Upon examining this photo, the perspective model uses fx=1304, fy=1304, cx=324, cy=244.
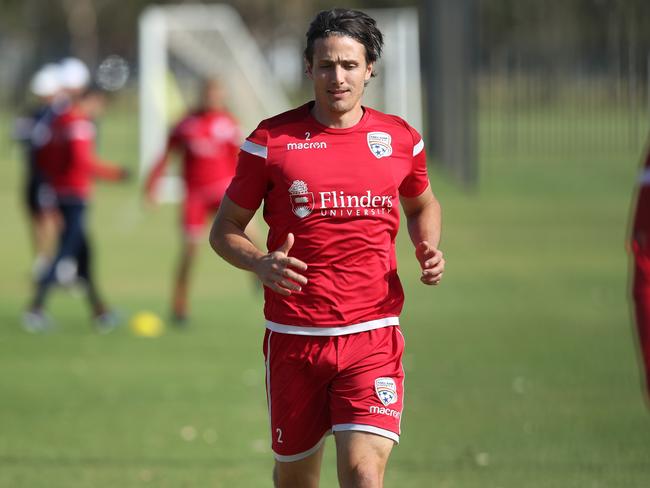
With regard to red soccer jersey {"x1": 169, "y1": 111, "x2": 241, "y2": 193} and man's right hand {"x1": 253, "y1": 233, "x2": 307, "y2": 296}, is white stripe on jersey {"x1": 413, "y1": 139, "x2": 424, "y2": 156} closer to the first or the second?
→ man's right hand {"x1": 253, "y1": 233, "x2": 307, "y2": 296}

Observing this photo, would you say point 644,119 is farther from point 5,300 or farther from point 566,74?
point 5,300

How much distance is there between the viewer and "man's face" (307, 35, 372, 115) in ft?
17.4

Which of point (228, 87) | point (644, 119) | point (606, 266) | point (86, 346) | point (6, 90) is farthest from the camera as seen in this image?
point (6, 90)

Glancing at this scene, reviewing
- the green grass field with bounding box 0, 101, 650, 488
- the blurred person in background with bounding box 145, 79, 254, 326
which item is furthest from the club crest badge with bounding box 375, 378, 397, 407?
the blurred person in background with bounding box 145, 79, 254, 326

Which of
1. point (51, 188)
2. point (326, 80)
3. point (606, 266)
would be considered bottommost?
point (606, 266)

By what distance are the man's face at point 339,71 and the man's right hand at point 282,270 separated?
636mm

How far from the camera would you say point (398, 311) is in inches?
220

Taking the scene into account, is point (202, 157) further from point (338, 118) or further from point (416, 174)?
point (338, 118)

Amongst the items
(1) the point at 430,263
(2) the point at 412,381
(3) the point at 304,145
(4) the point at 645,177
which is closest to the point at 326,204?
(3) the point at 304,145

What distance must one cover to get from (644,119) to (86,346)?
2344 cm

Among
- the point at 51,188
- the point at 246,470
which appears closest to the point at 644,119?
the point at 51,188

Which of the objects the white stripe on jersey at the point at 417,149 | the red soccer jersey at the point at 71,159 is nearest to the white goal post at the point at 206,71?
the red soccer jersey at the point at 71,159

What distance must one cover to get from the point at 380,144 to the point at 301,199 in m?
0.41

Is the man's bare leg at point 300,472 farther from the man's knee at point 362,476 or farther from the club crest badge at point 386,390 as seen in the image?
the club crest badge at point 386,390
